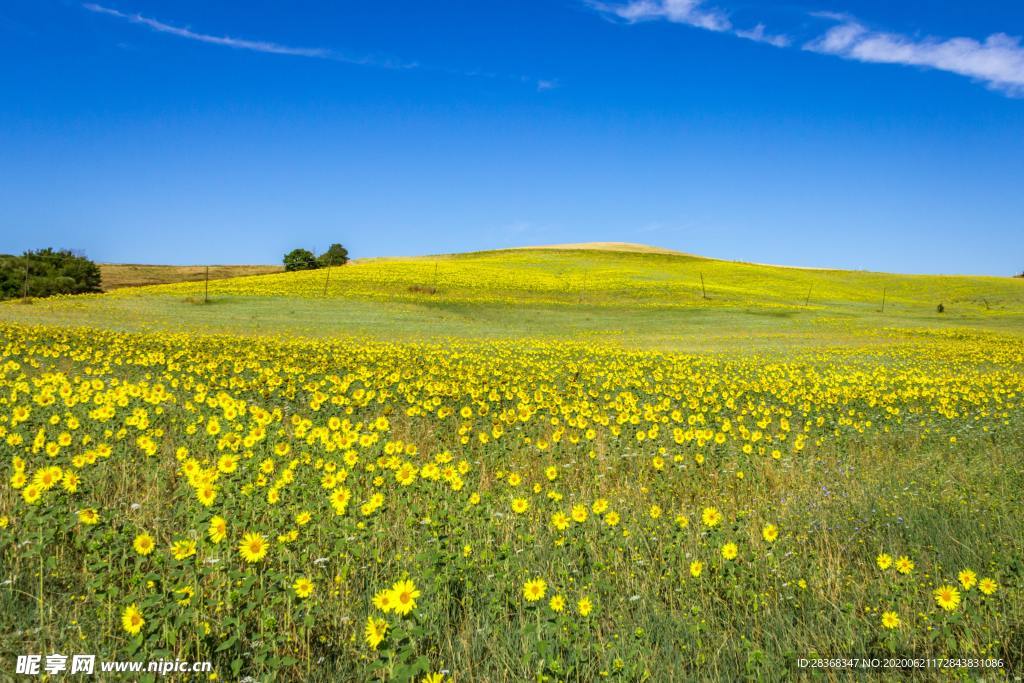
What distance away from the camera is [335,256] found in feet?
326

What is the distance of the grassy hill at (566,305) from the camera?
30.5 meters

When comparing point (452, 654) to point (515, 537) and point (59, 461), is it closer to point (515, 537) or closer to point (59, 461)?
point (515, 537)

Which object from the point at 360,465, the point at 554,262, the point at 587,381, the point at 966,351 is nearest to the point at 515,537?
the point at 360,465

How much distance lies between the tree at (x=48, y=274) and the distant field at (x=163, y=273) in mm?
5122

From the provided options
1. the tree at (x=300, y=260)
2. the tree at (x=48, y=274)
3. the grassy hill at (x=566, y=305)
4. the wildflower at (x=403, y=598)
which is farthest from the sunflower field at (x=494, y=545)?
the tree at (x=300, y=260)

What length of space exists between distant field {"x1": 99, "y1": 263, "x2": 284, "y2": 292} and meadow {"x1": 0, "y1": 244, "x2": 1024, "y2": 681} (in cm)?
7616

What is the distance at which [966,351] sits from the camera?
22.8 metres

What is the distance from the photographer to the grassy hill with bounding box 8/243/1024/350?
30.5 meters

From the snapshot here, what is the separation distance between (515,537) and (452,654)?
1.45m

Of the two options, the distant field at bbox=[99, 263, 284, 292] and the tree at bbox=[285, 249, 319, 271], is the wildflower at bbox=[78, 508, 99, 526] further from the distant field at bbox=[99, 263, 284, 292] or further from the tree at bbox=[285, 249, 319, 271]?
the tree at bbox=[285, 249, 319, 271]

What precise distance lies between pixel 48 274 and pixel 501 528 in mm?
81970

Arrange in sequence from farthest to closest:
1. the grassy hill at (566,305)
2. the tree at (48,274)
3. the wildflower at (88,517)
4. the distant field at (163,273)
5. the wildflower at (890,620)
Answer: the distant field at (163,273) → the tree at (48,274) → the grassy hill at (566,305) → the wildflower at (88,517) → the wildflower at (890,620)

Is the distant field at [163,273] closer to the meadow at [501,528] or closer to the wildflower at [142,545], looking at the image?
the meadow at [501,528]

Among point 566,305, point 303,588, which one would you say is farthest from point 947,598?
point 566,305
